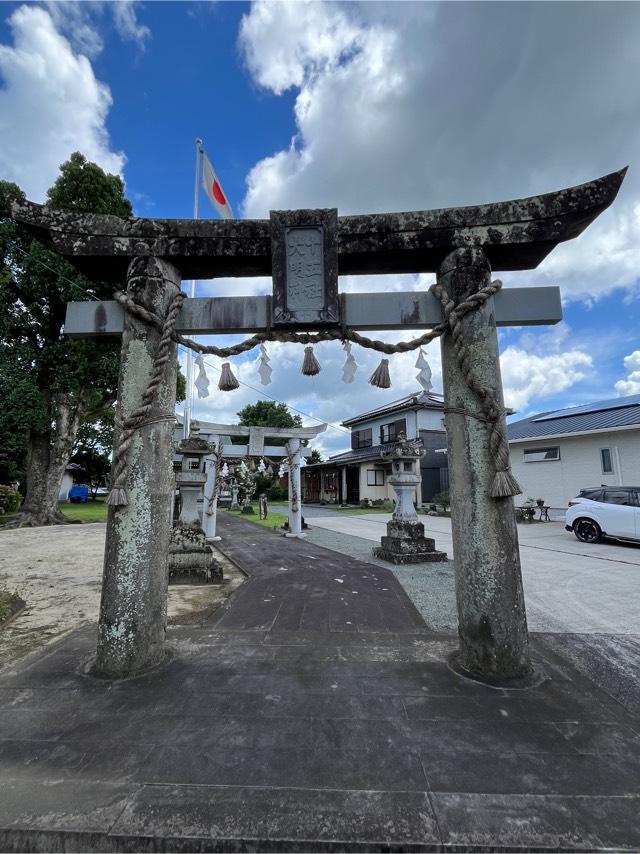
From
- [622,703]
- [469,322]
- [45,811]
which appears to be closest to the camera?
[45,811]

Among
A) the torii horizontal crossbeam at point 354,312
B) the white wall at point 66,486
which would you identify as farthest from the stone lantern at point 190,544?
the white wall at point 66,486

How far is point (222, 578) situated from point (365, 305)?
5.28 metres

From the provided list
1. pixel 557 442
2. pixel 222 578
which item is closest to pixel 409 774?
pixel 222 578

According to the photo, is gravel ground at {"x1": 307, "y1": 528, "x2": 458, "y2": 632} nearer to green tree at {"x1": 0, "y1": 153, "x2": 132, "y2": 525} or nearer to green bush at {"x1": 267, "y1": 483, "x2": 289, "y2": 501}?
green tree at {"x1": 0, "y1": 153, "x2": 132, "y2": 525}

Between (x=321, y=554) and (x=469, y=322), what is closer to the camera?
(x=469, y=322)

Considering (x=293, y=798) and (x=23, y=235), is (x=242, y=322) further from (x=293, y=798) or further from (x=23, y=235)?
(x=23, y=235)

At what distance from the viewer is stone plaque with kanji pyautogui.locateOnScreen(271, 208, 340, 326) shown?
3230mm

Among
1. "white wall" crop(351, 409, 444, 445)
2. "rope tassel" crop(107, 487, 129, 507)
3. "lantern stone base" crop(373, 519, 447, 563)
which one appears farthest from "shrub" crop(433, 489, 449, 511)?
"rope tassel" crop(107, 487, 129, 507)

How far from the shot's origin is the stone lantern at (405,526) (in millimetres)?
8031

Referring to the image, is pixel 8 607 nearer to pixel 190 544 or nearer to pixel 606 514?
pixel 190 544

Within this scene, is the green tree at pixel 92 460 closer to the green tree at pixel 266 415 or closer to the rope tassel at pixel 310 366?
the green tree at pixel 266 415

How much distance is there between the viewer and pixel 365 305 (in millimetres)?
3279

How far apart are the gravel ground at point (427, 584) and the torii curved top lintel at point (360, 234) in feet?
12.4

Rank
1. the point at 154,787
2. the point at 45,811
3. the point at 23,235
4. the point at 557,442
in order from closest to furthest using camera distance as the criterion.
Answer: the point at 45,811
the point at 154,787
the point at 23,235
the point at 557,442
